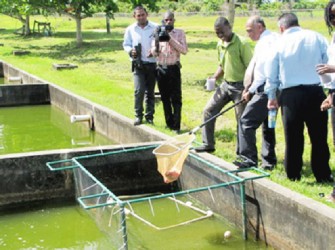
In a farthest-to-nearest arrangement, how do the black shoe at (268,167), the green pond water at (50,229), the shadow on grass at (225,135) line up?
the shadow on grass at (225,135)
the black shoe at (268,167)
the green pond water at (50,229)

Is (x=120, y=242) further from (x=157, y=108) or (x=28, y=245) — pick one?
(x=157, y=108)

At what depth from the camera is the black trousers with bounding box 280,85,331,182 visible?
18.4ft

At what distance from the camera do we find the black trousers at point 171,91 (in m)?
8.01

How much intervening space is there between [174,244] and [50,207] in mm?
1828

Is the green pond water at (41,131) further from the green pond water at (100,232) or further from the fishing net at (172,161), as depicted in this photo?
the fishing net at (172,161)

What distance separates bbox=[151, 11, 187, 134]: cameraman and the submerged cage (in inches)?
47.4

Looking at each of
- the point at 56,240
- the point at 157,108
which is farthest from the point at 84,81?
the point at 56,240

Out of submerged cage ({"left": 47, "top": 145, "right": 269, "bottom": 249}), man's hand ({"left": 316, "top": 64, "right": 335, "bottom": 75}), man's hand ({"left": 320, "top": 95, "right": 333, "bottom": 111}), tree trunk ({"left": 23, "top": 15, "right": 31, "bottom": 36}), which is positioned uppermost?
man's hand ({"left": 316, "top": 64, "right": 335, "bottom": 75})

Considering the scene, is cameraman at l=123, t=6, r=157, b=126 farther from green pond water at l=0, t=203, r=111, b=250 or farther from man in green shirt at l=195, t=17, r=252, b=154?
green pond water at l=0, t=203, r=111, b=250

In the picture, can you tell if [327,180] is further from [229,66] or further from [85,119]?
[85,119]

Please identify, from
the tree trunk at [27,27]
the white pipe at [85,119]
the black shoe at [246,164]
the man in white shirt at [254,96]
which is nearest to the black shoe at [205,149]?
the man in white shirt at [254,96]

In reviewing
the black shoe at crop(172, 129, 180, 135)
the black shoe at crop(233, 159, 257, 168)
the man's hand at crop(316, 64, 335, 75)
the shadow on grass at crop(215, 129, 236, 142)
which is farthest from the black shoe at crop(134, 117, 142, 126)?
the man's hand at crop(316, 64, 335, 75)

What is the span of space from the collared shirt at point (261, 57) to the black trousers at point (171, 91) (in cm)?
203

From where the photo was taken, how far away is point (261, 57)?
5.96 metres
